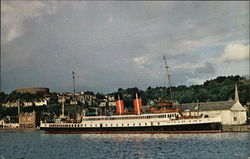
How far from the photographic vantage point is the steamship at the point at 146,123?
6725cm

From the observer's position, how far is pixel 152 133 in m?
72.2

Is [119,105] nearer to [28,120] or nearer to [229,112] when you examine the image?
[229,112]

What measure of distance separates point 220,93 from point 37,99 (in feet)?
333

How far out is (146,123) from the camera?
7325 centimetres

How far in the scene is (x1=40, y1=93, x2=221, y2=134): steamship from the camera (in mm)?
67250

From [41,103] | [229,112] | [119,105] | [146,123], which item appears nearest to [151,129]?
[146,123]

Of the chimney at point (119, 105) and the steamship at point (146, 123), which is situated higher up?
the chimney at point (119, 105)

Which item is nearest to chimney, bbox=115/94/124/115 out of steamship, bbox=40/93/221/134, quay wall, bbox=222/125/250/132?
steamship, bbox=40/93/221/134

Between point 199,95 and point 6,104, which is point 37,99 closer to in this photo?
point 6,104

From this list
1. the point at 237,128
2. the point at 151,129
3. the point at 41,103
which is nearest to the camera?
the point at 237,128

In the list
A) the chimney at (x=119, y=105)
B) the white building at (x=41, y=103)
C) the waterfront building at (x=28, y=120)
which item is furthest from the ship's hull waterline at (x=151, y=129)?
the white building at (x=41, y=103)

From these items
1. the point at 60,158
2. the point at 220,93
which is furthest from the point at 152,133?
the point at 220,93

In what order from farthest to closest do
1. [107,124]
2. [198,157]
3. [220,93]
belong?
1. [220,93]
2. [107,124]
3. [198,157]

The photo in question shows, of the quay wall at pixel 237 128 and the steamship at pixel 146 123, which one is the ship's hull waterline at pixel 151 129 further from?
the quay wall at pixel 237 128
